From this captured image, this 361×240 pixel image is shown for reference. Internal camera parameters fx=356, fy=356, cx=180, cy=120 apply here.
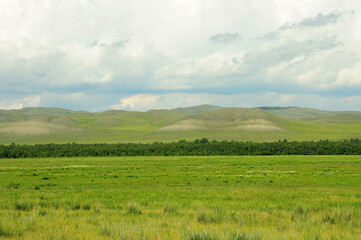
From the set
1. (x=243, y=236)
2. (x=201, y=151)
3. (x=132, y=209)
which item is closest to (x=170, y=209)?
(x=132, y=209)

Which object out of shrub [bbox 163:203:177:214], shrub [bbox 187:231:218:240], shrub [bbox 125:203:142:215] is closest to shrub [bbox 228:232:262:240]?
shrub [bbox 187:231:218:240]

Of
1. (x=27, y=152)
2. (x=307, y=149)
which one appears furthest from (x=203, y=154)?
(x=27, y=152)

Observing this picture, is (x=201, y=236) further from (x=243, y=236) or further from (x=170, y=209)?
(x=170, y=209)

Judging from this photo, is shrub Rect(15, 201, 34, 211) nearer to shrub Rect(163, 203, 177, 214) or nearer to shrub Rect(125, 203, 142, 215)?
shrub Rect(125, 203, 142, 215)

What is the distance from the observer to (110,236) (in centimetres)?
1077

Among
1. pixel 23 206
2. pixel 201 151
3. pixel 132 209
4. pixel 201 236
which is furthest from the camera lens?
pixel 201 151

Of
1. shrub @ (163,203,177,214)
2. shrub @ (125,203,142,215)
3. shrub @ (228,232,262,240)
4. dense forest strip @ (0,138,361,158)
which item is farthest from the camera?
dense forest strip @ (0,138,361,158)

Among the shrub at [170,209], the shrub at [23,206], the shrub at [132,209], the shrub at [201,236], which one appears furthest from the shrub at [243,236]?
the shrub at [23,206]

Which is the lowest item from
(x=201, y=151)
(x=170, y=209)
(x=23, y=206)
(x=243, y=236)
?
(x=201, y=151)

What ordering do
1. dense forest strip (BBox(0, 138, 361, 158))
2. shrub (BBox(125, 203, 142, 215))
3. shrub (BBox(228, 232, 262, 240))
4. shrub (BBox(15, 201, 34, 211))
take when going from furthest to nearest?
dense forest strip (BBox(0, 138, 361, 158)) → shrub (BBox(15, 201, 34, 211)) → shrub (BBox(125, 203, 142, 215)) → shrub (BBox(228, 232, 262, 240))

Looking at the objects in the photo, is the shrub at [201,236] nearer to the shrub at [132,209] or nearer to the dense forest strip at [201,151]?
the shrub at [132,209]

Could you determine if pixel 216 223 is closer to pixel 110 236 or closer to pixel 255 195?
pixel 110 236

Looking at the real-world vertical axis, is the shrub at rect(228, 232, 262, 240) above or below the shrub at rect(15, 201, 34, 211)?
above

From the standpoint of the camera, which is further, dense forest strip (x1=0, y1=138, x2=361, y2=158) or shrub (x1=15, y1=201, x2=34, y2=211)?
dense forest strip (x1=0, y1=138, x2=361, y2=158)
